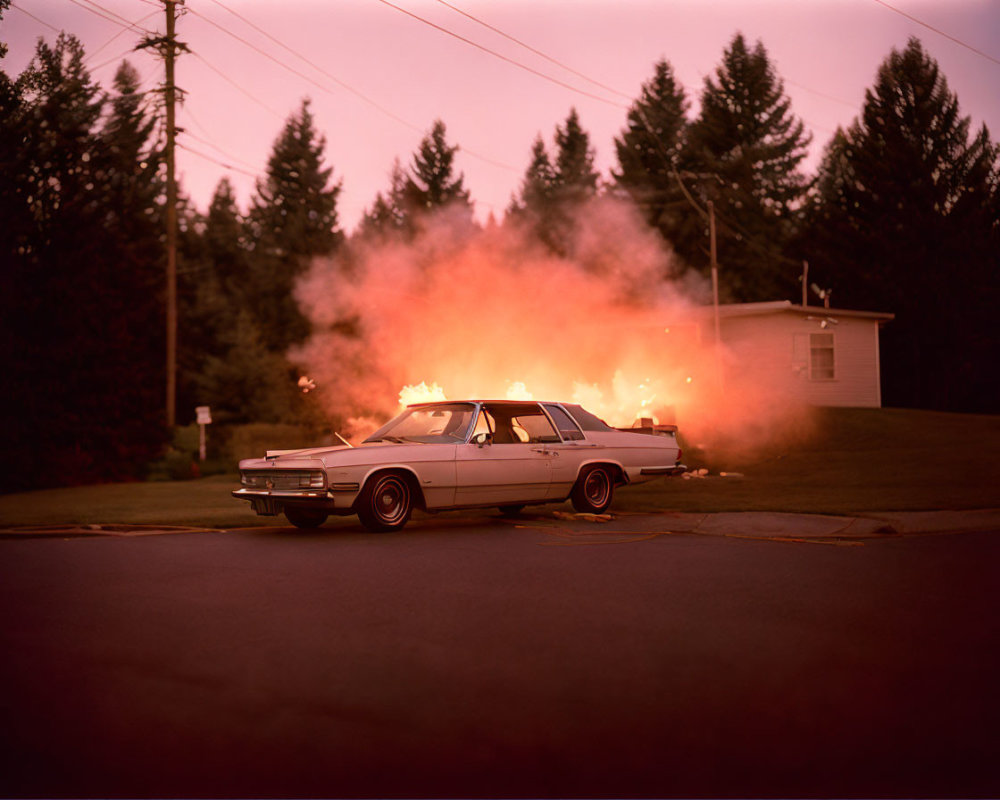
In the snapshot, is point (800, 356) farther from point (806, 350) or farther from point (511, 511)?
point (511, 511)

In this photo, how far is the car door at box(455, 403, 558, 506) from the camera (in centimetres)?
1079

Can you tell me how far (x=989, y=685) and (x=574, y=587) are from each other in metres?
3.05

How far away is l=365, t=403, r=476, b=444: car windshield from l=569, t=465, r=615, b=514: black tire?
174 centimetres

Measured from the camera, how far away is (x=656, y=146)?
55719 millimetres

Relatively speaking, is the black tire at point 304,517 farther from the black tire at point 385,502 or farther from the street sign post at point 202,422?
the street sign post at point 202,422

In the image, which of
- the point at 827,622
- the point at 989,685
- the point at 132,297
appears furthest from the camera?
the point at 132,297

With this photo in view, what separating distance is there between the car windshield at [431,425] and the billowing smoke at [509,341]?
1063cm

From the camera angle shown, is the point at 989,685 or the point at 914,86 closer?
the point at 989,685

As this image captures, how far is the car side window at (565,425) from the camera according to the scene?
39.3 ft

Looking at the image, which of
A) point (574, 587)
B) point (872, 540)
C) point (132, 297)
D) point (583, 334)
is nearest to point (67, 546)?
point (574, 587)

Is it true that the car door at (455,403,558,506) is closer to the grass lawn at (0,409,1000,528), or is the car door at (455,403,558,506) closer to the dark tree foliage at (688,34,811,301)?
the grass lawn at (0,409,1000,528)

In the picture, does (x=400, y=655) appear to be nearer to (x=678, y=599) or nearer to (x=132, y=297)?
(x=678, y=599)

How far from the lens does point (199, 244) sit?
56.1 meters

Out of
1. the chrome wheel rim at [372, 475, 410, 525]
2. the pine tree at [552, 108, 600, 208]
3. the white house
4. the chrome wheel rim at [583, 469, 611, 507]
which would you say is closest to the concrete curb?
the chrome wheel rim at [583, 469, 611, 507]
